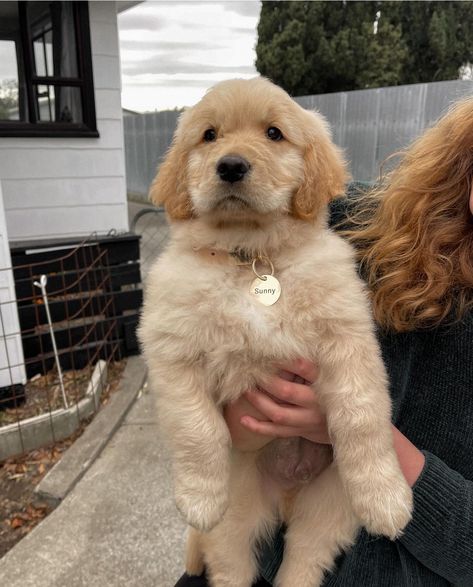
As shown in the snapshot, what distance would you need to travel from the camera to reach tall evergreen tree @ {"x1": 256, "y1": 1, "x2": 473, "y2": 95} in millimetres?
18859

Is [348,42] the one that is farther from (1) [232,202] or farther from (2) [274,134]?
(1) [232,202]

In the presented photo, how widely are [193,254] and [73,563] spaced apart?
71.2 inches

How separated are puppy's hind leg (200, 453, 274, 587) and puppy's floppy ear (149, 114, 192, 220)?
2.52 ft

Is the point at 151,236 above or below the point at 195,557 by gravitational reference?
below

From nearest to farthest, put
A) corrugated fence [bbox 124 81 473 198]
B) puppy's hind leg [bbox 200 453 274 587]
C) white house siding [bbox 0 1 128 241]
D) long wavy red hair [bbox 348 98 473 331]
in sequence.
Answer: long wavy red hair [bbox 348 98 473 331] < puppy's hind leg [bbox 200 453 274 587] < white house siding [bbox 0 1 128 241] < corrugated fence [bbox 124 81 473 198]

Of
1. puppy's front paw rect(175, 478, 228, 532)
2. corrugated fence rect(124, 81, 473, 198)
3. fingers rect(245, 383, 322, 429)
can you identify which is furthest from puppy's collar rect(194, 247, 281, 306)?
corrugated fence rect(124, 81, 473, 198)

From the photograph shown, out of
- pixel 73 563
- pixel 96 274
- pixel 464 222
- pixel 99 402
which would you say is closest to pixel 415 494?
pixel 464 222

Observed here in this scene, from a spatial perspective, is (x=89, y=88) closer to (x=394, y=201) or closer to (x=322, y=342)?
(x=394, y=201)

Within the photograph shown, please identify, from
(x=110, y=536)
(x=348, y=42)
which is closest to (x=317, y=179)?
(x=110, y=536)

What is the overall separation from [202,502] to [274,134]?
3.41 ft

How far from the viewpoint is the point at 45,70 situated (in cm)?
475

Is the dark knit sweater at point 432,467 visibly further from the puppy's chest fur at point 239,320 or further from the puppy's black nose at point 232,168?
the puppy's black nose at point 232,168

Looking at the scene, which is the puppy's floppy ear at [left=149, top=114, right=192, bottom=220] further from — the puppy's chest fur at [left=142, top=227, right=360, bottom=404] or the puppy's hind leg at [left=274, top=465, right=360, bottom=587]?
the puppy's hind leg at [left=274, top=465, right=360, bottom=587]

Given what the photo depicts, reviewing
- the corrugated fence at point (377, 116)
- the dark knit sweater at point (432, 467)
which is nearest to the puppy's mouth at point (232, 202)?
the dark knit sweater at point (432, 467)
